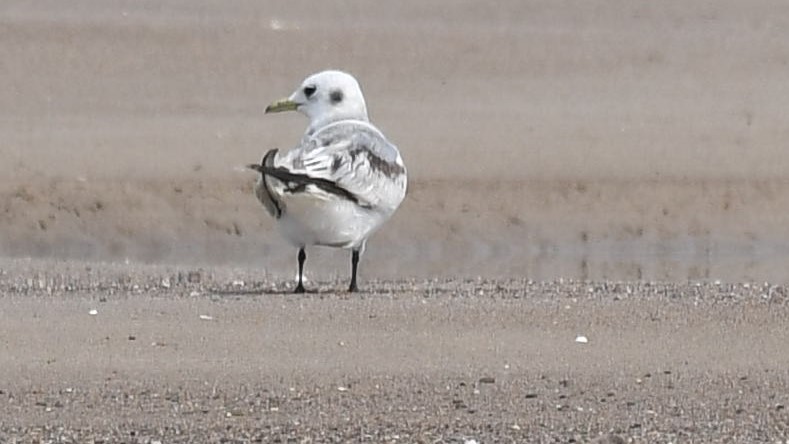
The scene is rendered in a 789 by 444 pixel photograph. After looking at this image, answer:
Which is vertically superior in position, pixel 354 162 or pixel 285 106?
pixel 285 106

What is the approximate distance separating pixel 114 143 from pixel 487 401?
1056 cm

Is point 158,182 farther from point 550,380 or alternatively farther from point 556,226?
point 550,380

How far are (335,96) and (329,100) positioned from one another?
4 centimetres

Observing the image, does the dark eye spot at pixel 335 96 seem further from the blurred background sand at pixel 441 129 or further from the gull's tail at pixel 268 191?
the blurred background sand at pixel 441 129

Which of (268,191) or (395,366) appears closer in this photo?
(395,366)

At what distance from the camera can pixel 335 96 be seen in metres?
10.8

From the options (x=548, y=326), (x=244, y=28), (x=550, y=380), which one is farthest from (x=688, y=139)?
(x=550, y=380)

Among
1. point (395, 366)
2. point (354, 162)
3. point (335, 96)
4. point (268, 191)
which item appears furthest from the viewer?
point (335, 96)

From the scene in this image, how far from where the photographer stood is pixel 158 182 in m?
16.0

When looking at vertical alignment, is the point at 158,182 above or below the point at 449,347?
above

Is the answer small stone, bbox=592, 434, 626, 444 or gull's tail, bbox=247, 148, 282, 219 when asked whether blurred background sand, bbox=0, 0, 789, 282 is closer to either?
gull's tail, bbox=247, 148, 282, 219

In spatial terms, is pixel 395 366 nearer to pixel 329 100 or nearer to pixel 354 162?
pixel 354 162

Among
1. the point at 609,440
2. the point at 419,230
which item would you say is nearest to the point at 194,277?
the point at 419,230

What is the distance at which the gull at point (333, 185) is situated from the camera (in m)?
9.63
